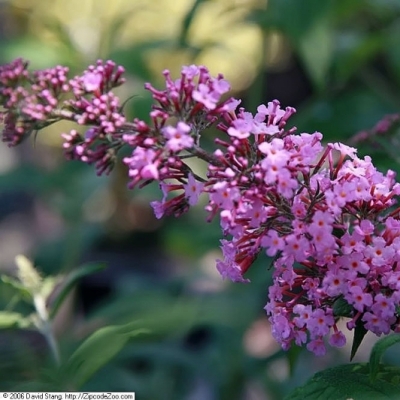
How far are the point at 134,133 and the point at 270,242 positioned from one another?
25cm

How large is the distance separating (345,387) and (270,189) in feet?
0.96

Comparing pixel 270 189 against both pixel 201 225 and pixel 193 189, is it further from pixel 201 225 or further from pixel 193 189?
pixel 201 225

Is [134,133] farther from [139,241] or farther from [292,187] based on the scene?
[139,241]

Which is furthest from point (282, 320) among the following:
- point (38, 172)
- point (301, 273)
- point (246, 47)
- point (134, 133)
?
point (246, 47)

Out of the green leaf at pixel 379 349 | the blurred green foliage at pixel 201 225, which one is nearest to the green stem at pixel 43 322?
the blurred green foliage at pixel 201 225

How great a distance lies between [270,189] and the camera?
104 cm

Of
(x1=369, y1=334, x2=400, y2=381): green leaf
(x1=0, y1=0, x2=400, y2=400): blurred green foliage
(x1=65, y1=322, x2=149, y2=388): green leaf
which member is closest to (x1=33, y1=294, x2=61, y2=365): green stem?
(x1=0, y1=0, x2=400, y2=400): blurred green foliage

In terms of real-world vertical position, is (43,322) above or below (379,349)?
above

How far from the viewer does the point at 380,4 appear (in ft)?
7.66

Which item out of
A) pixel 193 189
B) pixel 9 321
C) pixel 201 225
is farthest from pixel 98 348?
pixel 201 225

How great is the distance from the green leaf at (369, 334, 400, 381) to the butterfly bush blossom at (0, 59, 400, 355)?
0.08 feet

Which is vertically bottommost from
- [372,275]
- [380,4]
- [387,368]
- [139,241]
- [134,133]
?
[387,368]

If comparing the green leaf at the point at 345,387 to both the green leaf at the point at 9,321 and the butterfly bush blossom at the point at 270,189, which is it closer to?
the butterfly bush blossom at the point at 270,189

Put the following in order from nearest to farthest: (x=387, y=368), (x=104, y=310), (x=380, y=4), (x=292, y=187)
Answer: (x=292, y=187) → (x=387, y=368) → (x=104, y=310) → (x=380, y=4)
